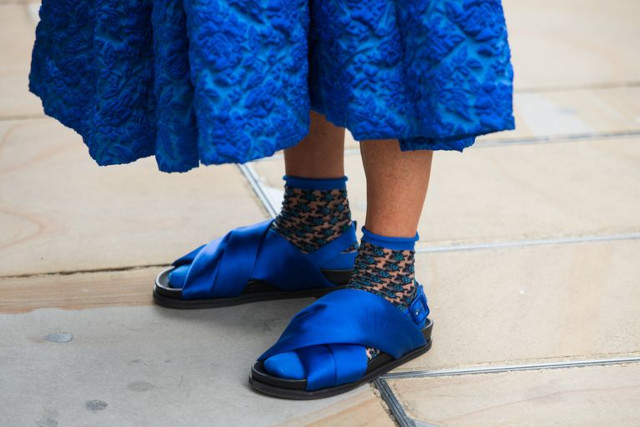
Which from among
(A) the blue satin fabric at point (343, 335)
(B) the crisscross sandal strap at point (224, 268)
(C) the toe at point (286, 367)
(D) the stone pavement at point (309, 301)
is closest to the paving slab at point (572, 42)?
(D) the stone pavement at point (309, 301)

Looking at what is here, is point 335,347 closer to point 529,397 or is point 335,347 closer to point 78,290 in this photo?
point 529,397

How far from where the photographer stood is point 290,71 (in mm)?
1174

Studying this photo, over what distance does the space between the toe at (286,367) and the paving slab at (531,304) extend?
0.60 ft

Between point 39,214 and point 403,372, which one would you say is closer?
point 403,372

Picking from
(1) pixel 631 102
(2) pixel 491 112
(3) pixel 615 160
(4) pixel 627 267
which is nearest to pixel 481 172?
(3) pixel 615 160

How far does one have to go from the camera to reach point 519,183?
2186 mm

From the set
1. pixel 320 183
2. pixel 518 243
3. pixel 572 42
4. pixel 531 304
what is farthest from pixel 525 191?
pixel 572 42

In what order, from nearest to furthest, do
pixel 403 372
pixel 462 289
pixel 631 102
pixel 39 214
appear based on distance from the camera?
pixel 403 372
pixel 462 289
pixel 39 214
pixel 631 102

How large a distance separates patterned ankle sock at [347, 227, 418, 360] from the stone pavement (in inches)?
4.6

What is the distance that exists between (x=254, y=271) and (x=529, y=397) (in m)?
0.51

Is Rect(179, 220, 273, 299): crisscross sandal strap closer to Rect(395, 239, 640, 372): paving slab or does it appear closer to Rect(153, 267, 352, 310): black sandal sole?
Rect(153, 267, 352, 310): black sandal sole

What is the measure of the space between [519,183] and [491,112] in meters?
1.05

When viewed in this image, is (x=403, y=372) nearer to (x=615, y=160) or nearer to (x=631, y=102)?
(x=615, y=160)

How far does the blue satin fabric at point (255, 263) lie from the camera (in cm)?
157
